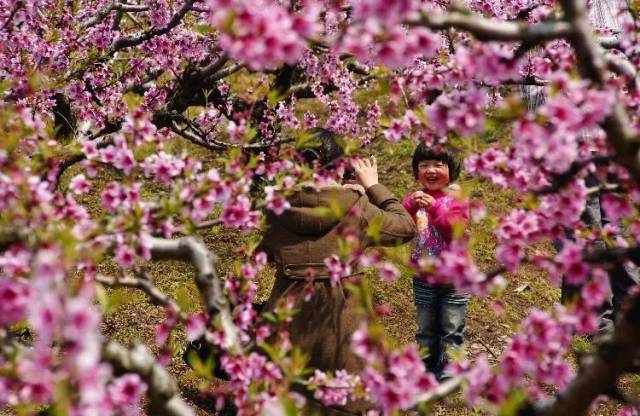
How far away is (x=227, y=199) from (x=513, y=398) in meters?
1.32

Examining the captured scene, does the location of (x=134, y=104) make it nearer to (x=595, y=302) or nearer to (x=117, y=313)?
(x=595, y=302)

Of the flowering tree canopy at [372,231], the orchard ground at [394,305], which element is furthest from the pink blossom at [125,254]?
the orchard ground at [394,305]

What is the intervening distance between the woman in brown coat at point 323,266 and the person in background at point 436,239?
63 centimetres

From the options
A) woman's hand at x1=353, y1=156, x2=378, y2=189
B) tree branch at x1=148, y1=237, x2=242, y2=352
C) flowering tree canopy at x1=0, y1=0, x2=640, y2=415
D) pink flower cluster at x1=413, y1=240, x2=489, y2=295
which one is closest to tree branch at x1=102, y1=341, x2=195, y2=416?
flowering tree canopy at x1=0, y1=0, x2=640, y2=415

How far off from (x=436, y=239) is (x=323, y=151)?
1.35m

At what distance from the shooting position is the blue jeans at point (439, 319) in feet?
13.7

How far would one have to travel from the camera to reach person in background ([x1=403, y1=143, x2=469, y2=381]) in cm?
398

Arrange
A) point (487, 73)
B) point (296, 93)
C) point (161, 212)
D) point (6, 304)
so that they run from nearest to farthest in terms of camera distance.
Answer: point (6, 304)
point (487, 73)
point (161, 212)
point (296, 93)

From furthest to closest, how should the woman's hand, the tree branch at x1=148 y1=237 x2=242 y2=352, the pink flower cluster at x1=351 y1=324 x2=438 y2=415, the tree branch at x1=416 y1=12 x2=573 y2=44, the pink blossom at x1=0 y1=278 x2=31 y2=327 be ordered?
the woman's hand → the tree branch at x1=148 y1=237 x2=242 y2=352 → the pink flower cluster at x1=351 y1=324 x2=438 y2=415 → the tree branch at x1=416 y1=12 x2=573 y2=44 → the pink blossom at x1=0 y1=278 x2=31 y2=327

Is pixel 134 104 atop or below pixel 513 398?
atop

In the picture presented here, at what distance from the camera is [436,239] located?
4098 mm

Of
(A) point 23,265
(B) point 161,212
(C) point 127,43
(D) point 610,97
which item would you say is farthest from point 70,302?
(C) point 127,43

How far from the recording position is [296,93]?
5.93 metres

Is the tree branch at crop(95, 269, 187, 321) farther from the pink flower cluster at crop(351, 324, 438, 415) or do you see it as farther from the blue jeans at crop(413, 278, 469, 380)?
the blue jeans at crop(413, 278, 469, 380)
